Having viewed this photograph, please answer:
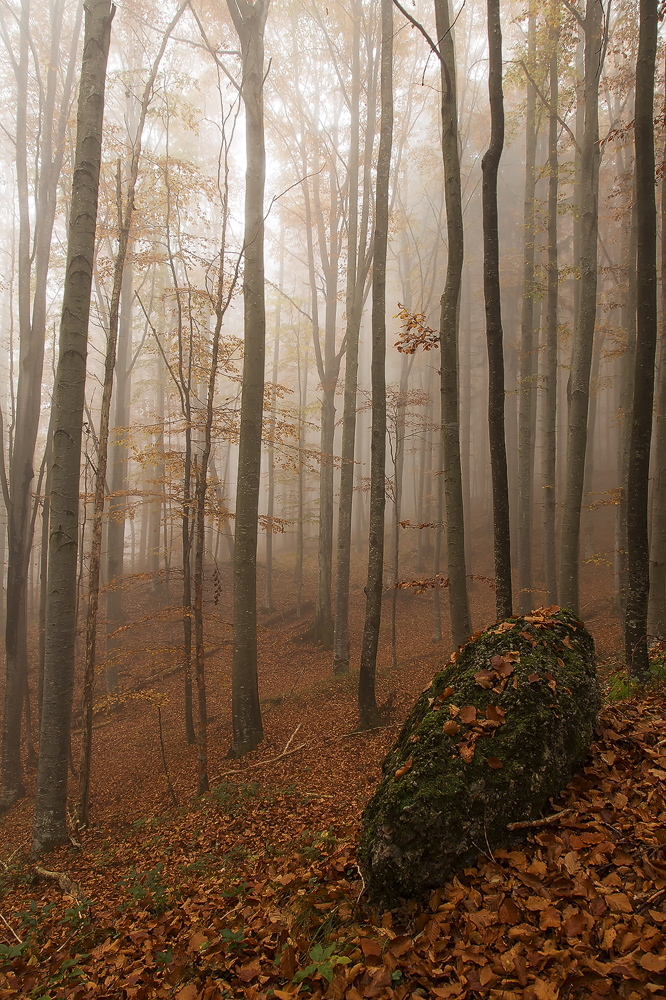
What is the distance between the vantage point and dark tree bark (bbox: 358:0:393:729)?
272 inches

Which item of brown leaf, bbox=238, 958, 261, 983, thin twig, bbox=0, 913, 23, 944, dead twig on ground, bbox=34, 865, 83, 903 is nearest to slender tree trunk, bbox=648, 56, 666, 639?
brown leaf, bbox=238, 958, 261, 983

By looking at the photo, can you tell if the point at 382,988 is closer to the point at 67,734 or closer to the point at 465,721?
the point at 465,721

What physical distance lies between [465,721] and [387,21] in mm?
9761

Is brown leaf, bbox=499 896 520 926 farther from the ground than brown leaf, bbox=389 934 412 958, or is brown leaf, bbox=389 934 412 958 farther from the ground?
brown leaf, bbox=499 896 520 926

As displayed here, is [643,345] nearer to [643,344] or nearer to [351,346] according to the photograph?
[643,344]

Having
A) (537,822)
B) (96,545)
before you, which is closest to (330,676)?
(96,545)

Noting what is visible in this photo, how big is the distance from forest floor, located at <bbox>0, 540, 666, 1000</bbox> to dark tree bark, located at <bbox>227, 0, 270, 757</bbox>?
0.86 metres

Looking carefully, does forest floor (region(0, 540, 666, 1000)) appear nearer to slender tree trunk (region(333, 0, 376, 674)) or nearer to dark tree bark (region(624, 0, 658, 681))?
dark tree bark (region(624, 0, 658, 681))

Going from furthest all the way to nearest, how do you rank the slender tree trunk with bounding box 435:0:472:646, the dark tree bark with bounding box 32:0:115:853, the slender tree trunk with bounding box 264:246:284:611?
the slender tree trunk with bounding box 264:246:284:611
the slender tree trunk with bounding box 435:0:472:646
the dark tree bark with bounding box 32:0:115:853

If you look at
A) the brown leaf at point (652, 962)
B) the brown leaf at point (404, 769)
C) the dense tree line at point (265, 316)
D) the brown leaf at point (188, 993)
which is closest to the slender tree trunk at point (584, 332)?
the dense tree line at point (265, 316)

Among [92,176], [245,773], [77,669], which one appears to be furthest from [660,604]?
[77,669]

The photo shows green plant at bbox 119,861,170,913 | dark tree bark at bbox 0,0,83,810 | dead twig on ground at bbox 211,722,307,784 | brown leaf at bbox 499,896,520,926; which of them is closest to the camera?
brown leaf at bbox 499,896,520,926

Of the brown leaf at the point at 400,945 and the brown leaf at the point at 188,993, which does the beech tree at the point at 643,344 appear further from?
the brown leaf at the point at 188,993

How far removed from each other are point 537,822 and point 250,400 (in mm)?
5954
